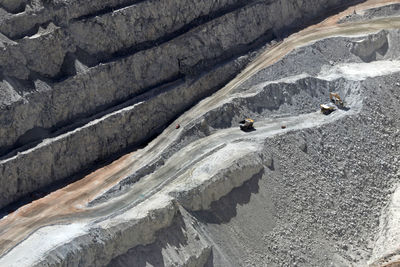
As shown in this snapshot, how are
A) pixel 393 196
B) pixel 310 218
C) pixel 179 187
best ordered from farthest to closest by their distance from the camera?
pixel 393 196
pixel 310 218
pixel 179 187

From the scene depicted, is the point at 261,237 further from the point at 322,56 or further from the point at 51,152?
the point at 322,56

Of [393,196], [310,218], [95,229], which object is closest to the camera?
[95,229]

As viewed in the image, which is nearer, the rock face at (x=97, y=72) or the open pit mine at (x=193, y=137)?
the open pit mine at (x=193, y=137)

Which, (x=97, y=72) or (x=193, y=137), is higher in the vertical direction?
(x=97, y=72)

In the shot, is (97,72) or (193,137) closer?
(193,137)

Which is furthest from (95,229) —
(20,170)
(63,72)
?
(63,72)
